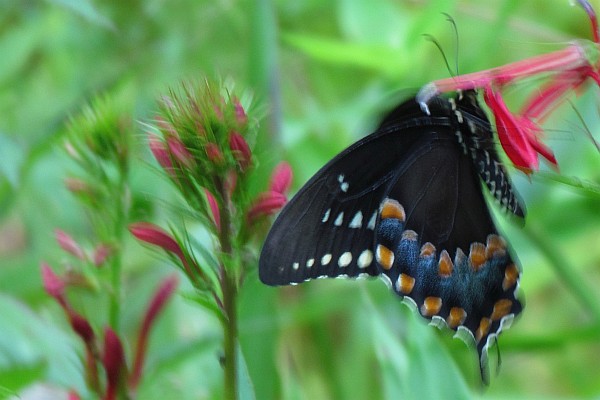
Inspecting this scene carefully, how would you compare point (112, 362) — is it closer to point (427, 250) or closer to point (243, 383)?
point (243, 383)

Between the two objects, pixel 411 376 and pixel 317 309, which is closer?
pixel 411 376

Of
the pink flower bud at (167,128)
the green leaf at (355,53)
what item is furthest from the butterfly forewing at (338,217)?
the green leaf at (355,53)

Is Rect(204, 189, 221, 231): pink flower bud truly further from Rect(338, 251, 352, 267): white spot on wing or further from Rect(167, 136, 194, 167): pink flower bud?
Rect(338, 251, 352, 267): white spot on wing

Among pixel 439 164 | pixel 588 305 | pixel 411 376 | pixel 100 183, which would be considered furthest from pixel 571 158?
pixel 100 183

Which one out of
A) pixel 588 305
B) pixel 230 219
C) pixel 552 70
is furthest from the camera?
pixel 588 305

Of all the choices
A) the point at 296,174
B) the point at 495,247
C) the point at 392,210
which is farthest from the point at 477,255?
the point at 296,174

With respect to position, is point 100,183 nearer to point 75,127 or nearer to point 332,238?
point 75,127
